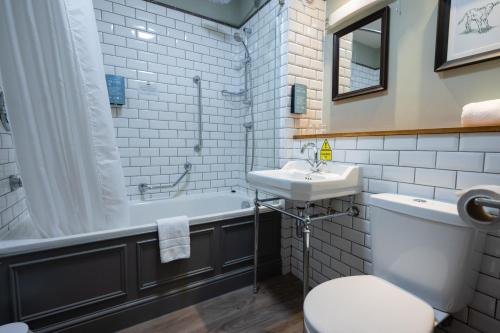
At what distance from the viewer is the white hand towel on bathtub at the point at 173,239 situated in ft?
5.15

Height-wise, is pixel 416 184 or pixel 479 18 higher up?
pixel 479 18

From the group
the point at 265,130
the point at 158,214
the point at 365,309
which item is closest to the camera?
the point at 365,309

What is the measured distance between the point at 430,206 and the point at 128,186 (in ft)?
7.39

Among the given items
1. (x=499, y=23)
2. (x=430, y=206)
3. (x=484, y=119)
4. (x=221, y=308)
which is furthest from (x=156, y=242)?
(x=499, y=23)

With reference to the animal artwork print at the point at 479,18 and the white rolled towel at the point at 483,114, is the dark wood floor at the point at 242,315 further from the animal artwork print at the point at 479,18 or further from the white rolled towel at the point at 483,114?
the animal artwork print at the point at 479,18

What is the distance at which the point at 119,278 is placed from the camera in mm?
1486

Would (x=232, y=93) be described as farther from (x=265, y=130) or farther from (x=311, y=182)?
(x=311, y=182)

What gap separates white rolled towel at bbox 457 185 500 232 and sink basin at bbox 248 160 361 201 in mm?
568

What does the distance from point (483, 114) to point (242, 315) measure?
1.68 meters

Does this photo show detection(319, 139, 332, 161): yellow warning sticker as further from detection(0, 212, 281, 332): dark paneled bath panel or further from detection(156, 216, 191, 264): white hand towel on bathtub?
detection(156, 216, 191, 264): white hand towel on bathtub

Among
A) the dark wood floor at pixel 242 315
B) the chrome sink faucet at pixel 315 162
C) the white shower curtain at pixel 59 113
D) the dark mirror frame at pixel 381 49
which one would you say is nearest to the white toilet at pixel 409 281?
the chrome sink faucet at pixel 315 162

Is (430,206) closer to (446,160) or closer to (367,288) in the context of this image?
(446,160)

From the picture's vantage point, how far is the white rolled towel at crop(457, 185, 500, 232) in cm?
76

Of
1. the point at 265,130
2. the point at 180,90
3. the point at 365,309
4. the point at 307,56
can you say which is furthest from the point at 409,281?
the point at 180,90
